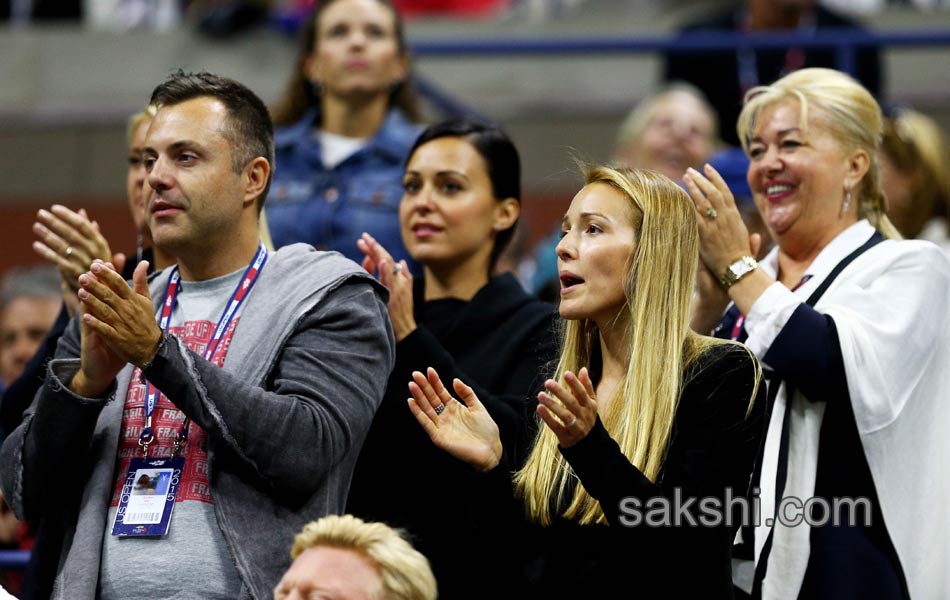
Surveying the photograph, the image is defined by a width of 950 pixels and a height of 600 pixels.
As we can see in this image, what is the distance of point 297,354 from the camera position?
10.9 ft

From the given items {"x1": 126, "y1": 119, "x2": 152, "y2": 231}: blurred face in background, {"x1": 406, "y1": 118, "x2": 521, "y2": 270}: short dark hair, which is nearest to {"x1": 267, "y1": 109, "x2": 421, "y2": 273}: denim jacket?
{"x1": 406, "y1": 118, "x2": 521, "y2": 270}: short dark hair

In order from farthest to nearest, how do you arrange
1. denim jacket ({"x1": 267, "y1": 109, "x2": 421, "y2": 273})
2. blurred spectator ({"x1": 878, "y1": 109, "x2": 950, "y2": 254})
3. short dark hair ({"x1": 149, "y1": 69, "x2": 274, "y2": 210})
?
blurred spectator ({"x1": 878, "y1": 109, "x2": 950, "y2": 254}) < denim jacket ({"x1": 267, "y1": 109, "x2": 421, "y2": 273}) < short dark hair ({"x1": 149, "y1": 69, "x2": 274, "y2": 210})

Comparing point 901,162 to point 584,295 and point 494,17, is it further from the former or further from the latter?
point 494,17

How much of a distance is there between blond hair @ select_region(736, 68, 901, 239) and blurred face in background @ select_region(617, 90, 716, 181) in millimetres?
1721

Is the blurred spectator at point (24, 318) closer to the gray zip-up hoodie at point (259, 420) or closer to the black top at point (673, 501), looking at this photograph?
the gray zip-up hoodie at point (259, 420)

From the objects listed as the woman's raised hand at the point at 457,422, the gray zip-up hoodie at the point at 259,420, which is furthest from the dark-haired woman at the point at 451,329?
the gray zip-up hoodie at the point at 259,420

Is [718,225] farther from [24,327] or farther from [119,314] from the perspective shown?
[24,327]

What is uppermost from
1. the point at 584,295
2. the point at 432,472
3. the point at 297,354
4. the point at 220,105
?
the point at 220,105

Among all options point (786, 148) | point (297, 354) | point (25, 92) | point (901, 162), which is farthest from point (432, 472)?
point (25, 92)

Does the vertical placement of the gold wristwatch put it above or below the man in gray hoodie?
above

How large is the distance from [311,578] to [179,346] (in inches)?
23.1

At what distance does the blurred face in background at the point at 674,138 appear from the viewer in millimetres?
5898

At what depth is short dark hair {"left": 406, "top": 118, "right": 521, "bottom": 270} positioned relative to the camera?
173 inches

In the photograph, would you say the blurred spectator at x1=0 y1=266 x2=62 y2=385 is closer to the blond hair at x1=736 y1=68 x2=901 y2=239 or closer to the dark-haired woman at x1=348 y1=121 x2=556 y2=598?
the dark-haired woman at x1=348 y1=121 x2=556 y2=598
